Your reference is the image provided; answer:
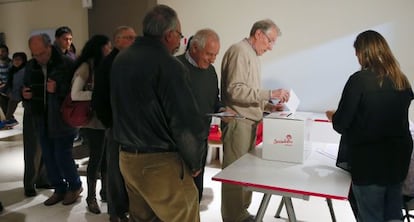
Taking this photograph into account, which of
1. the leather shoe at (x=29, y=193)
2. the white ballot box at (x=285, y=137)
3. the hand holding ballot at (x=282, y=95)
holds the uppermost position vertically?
the hand holding ballot at (x=282, y=95)

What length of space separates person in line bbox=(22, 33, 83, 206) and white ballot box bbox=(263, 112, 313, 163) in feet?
5.39

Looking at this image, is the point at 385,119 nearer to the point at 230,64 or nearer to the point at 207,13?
the point at 230,64

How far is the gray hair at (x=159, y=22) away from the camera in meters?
1.55

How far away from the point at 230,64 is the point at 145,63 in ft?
3.61

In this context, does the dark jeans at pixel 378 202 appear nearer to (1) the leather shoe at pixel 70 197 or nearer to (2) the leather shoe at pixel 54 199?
(1) the leather shoe at pixel 70 197

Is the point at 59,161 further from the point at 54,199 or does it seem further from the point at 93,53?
the point at 93,53

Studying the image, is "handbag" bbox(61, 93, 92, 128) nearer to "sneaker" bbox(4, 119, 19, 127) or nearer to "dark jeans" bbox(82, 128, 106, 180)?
"dark jeans" bbox(82, 128, 106, 180)

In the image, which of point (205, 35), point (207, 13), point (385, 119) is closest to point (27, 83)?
point (205, 35)

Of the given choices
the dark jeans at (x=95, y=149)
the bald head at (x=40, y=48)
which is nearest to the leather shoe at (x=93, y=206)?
the dark jeans at (x=95, y=149)

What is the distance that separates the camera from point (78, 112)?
8.91 ft

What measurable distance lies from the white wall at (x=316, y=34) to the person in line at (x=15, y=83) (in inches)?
86.6

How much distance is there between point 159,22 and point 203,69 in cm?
83

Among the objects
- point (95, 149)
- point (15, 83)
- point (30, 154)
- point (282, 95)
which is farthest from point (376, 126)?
point (15, 83)

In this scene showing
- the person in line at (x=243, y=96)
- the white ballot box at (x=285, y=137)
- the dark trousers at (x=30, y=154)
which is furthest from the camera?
the dark trousers at (x=30, y=154)
